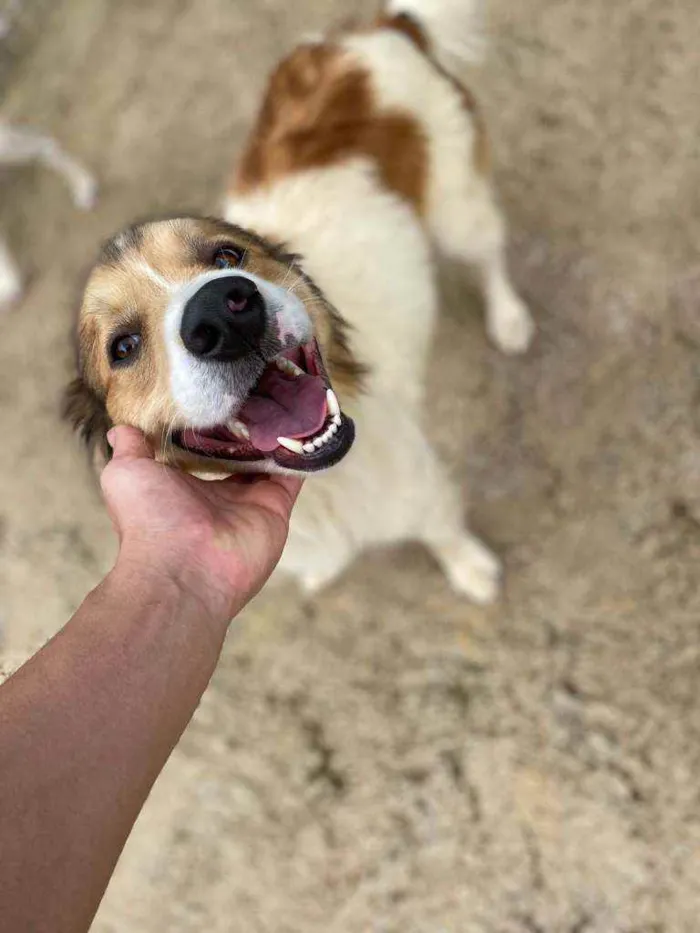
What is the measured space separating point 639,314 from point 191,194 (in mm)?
2120

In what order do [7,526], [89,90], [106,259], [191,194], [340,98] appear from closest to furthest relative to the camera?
[106,259] < [340,98] < [7,526] < [191,194] < [89,90]

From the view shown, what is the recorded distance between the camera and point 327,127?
7.45ft

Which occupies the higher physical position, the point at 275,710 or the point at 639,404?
the point at 639,404

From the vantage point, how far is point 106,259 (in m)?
1.73

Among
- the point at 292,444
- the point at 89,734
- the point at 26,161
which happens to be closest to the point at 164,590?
the point at 89,734

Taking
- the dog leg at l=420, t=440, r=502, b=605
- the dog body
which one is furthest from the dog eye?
the dog leg at l=420, t=440, r=502, b=605

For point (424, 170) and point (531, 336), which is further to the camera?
point (531, 336)

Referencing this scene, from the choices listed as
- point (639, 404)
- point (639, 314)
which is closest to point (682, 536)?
point (639, 404)

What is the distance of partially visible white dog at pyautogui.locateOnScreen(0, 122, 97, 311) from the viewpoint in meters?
3.48

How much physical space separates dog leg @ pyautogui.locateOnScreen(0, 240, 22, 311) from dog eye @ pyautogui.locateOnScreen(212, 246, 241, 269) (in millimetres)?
2252

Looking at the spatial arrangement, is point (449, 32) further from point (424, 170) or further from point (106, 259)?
point (106, 259)

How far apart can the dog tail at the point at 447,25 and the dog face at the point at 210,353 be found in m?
1.35

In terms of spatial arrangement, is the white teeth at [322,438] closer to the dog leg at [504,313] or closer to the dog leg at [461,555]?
the dog leg at [461,555]

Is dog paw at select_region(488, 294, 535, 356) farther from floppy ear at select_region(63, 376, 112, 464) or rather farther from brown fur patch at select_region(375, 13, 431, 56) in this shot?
floppy ear at select_region(63, 376, 112, 464)
